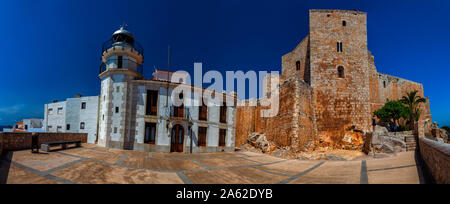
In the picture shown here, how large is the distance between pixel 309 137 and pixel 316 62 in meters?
7.70

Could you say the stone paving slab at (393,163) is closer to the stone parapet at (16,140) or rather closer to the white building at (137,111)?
the white building at (137,111)

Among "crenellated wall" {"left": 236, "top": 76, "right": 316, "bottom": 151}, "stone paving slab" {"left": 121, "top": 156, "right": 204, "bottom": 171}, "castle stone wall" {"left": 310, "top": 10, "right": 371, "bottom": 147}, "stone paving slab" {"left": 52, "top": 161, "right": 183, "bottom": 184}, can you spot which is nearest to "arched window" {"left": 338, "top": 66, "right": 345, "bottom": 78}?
"castle stone wall" {"left": 310, "top": 10, "right": 371, "bottom": 147}

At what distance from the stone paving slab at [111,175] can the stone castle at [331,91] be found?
1115cm

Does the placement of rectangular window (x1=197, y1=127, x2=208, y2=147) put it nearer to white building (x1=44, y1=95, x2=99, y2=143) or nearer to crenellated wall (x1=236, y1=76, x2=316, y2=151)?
crenellated wall (x1=236, y1=76, x2=316, y2=151)

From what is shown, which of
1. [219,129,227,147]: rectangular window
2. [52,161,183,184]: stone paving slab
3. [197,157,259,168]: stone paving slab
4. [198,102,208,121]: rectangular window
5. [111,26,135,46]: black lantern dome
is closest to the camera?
[52,161,183,184]: stone paving slab

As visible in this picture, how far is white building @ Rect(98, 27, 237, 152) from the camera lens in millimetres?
12664

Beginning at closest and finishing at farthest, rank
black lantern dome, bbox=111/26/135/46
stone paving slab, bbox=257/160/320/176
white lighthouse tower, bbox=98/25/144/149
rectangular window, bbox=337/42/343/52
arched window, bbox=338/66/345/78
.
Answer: stone paving slab, bbox=257/160/320/176
white lighthouse tower, bbox=98/25/144/149
black lantern dome, bbox=111/26/135/46
arched window, bbox=338/66/345/78
rectangular window, bbox=337/42/343/52

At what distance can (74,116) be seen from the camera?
18266 mm

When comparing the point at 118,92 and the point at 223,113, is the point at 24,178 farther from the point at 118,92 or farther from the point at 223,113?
the point at 223,113

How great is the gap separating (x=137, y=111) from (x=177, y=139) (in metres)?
3.59

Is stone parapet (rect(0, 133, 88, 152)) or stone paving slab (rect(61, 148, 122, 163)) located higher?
stone parapet (rect(0, 133, 88, 152))

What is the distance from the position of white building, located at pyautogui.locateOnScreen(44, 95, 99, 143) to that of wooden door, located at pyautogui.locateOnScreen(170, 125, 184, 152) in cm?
763

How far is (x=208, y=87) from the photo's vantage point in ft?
50.3

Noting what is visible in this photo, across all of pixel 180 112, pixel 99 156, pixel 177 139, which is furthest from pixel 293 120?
pixel 99 156
